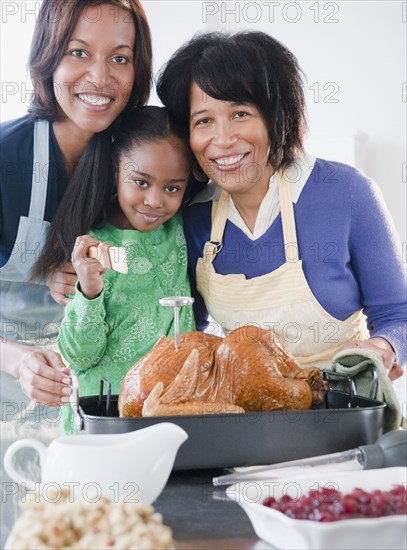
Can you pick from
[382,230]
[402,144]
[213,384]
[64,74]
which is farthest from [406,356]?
[402,144]

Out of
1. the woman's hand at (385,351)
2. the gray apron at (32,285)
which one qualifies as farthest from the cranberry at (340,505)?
the gray apron at (32,285)

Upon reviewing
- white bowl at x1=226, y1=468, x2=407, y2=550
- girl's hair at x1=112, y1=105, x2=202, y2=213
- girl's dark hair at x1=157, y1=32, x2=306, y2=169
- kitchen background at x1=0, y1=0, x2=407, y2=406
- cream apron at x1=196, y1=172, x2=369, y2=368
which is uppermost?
kitchen background at x1=0, y1=0, x2=407, y2=406

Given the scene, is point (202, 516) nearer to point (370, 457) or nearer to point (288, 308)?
point (370, 457)

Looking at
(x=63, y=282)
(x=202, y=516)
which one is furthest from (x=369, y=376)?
(x=63, y=282)

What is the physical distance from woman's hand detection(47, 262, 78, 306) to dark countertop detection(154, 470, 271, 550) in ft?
2.50

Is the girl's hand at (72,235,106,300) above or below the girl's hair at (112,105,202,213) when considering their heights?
below

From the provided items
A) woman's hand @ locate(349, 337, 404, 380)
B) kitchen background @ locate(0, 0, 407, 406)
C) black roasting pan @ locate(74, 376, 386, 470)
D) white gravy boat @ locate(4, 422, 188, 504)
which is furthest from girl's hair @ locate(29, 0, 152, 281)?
kitchen background @ locate(0, 0, 407, 406)

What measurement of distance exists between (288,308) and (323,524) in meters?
0.83

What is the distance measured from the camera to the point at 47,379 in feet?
4.20

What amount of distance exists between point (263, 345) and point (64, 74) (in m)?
0.80

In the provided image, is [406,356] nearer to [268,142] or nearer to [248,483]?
[268,142]

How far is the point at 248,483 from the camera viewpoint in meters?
0.75

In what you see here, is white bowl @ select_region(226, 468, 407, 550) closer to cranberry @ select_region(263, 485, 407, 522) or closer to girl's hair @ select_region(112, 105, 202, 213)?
cranberry @ select_region(263, 485, 407, 522)

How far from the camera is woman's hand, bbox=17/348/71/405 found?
1.27 meters
